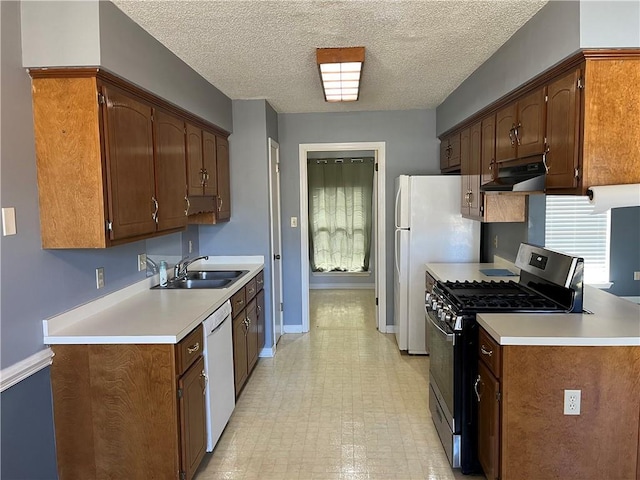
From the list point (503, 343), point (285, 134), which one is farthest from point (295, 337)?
point (503, 343)

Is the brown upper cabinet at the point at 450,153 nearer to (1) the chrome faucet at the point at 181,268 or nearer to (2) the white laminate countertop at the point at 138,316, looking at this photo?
(2) the white laminate countertop at the point at 138,316

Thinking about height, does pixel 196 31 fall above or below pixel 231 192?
above

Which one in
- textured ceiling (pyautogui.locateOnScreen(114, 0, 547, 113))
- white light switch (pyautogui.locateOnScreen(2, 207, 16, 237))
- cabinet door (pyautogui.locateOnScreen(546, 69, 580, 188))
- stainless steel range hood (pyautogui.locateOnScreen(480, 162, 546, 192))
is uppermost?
textured ceiling (pyautogui.locateOnScreen(114, 0, 547, 113))

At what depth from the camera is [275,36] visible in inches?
102

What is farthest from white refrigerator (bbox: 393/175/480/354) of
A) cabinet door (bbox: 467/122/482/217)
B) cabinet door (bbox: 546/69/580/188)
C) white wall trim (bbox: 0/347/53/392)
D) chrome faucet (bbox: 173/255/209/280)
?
white wall trim (bbox: 0/347/53/392)

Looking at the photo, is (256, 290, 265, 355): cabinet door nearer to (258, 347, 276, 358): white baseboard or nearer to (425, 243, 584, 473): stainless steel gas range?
(258, 347, 276, 358): white baseboard

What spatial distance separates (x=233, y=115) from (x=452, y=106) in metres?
2.07

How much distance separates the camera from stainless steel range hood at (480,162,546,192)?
2424 millimetres

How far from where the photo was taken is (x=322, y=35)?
8.52ft

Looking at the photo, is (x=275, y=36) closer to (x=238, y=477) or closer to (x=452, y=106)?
(x=452, y=106)

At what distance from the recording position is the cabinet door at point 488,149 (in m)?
3.21

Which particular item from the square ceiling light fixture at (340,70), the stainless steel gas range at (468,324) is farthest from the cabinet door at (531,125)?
the square ceiling light fixture at (340,70)

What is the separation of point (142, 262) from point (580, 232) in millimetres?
3444

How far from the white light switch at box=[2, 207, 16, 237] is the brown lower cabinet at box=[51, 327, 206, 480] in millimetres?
596
